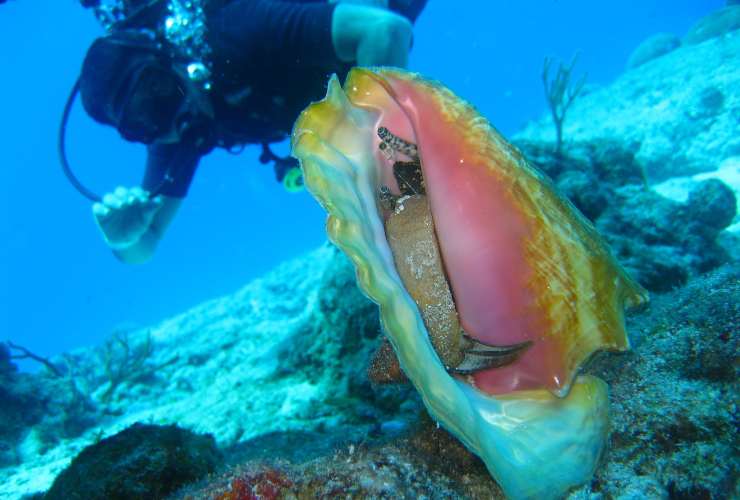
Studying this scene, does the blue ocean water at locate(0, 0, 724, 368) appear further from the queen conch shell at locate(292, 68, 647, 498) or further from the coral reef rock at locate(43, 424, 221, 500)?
the queen conch shell at locate(292, 68, 647, 498)

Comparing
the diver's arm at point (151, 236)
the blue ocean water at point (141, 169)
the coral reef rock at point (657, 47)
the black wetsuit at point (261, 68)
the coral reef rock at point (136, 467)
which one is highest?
the blue ocean water at point (141, 169)

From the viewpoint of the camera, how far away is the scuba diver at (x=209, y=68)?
3928 millimetres

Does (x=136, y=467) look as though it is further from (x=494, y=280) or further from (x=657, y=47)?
(x=657, y=47)

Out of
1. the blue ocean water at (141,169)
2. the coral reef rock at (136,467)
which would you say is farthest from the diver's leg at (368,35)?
the blue ocean water at (141,169)

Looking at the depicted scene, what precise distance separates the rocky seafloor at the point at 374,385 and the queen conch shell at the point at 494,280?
6.8 inches

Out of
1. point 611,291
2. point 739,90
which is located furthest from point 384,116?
point 739,90

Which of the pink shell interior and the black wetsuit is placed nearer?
the pink shell interior

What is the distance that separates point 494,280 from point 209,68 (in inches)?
168

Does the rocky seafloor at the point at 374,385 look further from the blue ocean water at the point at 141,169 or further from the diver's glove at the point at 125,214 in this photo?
the blue ocean water at the point at 141,169

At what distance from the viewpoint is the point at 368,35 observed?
3717mm

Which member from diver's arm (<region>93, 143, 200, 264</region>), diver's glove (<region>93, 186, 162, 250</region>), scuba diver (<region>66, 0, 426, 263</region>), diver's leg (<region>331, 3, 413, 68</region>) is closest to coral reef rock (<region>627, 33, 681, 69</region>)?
scuba diver (<region>66, 0, 426, 263</region>)

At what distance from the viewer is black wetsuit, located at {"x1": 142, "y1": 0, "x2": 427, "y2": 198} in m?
4.00

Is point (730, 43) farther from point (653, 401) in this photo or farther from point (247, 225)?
point (247, 225)

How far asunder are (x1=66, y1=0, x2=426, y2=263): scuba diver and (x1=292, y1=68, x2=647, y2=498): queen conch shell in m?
2.85
